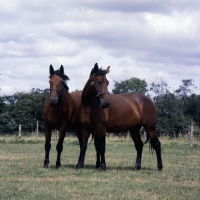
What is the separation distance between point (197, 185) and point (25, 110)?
54847mm

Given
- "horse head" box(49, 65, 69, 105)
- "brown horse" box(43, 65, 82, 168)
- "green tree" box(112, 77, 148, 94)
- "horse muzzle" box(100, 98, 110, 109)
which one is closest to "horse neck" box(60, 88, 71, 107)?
"brown horse" box(43, 65, 82, 168)

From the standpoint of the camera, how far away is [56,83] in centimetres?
1070

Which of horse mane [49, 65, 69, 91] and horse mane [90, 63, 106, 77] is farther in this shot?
horse mane [49, 65, 69, 91]

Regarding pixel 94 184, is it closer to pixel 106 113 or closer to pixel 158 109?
pixel 106 113

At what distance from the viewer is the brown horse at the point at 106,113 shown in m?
10.5

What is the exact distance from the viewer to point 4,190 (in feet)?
24.0

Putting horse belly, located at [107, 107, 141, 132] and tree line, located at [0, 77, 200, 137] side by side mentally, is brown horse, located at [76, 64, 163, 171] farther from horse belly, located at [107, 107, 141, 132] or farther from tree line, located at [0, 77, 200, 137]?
tree line, located at [0, 77, 200, 137]

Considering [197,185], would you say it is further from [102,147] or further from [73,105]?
[73,105]

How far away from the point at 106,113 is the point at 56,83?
152 cm

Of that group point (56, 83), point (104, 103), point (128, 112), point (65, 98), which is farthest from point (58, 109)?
point (128, 112)

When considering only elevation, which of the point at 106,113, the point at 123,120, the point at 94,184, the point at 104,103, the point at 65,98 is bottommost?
the point at 94,184

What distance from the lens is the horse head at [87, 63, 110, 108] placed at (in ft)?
32.9

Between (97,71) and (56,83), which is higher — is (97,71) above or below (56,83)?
above

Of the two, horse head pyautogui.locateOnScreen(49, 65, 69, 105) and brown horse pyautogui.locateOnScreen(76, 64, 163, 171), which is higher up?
horse head pyautogui.locateOnScreen(49, 65, 69, 105)
